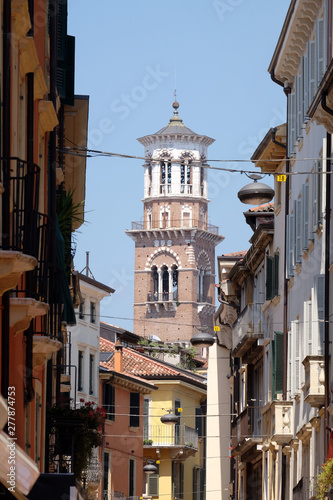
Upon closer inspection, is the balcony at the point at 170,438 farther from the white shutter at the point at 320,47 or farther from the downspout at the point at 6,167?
the downspout at the point at 6,167

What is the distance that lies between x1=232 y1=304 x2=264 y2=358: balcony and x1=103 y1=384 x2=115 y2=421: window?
24.2 m

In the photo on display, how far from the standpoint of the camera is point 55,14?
744 inches

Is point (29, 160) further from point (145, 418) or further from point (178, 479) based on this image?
point (178, 479)

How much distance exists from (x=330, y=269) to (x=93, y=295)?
41.4 metres

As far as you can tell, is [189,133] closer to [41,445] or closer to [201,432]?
[201,432]

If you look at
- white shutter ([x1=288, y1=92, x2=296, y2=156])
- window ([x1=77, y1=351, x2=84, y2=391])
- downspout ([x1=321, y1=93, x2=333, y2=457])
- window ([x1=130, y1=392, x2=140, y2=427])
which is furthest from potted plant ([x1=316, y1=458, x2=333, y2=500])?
window ([x1=130, y1=392, x2=140, y2=427])

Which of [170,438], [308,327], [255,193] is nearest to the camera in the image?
[255,193]

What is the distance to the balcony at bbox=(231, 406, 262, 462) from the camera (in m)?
35.8

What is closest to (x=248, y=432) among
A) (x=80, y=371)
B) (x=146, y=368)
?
(x=80, y=371)

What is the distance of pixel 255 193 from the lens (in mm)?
23578

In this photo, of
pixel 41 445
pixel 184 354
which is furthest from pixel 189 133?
pixel 41 445

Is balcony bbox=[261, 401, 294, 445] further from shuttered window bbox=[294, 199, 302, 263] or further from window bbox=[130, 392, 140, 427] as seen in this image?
window bbox=[130, 392, 140, 427]

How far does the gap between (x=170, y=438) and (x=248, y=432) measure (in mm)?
38273

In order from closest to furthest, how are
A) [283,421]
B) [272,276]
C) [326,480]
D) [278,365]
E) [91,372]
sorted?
[326,480]
[283,421]
[278,365]
[272,276]
[91,372]
